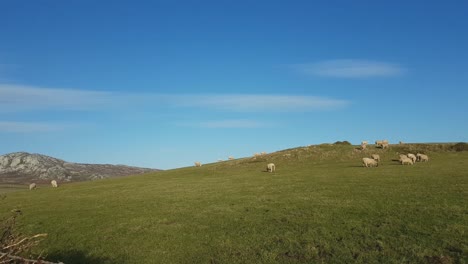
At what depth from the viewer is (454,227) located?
21.5 m

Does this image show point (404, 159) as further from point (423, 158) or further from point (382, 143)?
point (382, 143)

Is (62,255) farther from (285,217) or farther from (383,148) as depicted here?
(383,148)

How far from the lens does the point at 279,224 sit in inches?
1005

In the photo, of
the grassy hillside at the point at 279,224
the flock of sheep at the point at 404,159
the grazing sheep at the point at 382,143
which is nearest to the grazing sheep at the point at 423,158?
the flock of sheep at the point at 404,159

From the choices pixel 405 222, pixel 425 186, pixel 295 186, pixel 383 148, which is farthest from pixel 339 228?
pixel 383 148

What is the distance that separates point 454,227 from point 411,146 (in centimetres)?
5839

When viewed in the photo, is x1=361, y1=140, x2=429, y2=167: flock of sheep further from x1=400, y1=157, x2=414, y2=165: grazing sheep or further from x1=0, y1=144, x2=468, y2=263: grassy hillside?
x1=0, y1=144, x2=468, y2=263: grassy hillside

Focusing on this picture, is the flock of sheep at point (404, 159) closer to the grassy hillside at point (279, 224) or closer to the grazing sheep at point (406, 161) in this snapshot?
the grazing sheep at point (406, 161)

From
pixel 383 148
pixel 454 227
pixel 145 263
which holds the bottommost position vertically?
pixel 145 263

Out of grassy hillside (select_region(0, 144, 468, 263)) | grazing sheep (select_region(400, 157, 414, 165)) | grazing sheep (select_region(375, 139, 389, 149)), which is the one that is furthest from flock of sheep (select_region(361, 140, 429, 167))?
grassy hillside (select_region(0, 144, 468, 263))

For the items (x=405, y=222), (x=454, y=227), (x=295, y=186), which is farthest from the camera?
(x=295, y=186)

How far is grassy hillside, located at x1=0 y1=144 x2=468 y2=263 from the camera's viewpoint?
67.5ft

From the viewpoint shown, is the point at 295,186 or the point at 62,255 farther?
the point at 295,186

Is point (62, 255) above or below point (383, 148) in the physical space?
below
